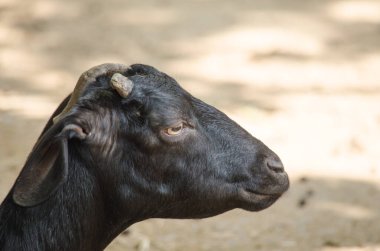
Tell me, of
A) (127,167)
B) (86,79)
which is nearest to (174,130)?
(127,167)

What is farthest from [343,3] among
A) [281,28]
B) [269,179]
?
[269,179]

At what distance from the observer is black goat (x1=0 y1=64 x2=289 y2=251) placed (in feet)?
16.9

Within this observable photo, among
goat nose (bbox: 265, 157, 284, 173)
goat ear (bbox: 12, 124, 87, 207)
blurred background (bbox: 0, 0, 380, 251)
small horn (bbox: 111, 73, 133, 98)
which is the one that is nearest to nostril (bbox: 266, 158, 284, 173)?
goat nose (bbox: 265, 157, 284, 173)

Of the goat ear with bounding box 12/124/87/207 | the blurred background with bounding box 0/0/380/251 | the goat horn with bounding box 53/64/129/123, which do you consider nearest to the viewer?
the goat ear with bounding box 12/124/87/207

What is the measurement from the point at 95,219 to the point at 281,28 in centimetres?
595

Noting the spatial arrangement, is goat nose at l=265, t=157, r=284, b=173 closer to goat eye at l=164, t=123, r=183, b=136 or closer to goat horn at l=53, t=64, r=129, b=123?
goat eye at l=164, t=123, r=183, b=136

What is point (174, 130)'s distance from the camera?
5.24m

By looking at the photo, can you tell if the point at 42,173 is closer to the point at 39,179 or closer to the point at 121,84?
the point at 39,179

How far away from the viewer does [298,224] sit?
7.83 meters

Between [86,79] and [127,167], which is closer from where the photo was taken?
[127,167]

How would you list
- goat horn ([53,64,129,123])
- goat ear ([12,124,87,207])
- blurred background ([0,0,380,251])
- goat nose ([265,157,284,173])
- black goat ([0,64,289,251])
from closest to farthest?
goat ear ([12,124,87,207]) → black goat ([0,64,289,251]) → goat horn ([53,64,129,123]) → goat nose ([265,157,284,173]) → blurred background ([0,0,380,251])

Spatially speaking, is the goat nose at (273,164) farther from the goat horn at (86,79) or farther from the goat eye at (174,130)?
the goat horn at (86,79)

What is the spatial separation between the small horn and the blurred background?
2.44 m

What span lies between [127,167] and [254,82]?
16.1ft
